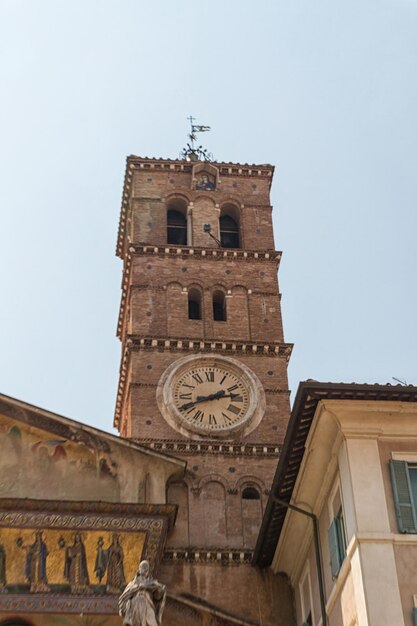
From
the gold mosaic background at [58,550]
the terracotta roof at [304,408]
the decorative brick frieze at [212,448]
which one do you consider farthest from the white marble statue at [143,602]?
the decorative brick frieze at [212,448]

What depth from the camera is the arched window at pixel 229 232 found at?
3161cm

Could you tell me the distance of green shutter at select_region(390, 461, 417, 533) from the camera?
55.4ft

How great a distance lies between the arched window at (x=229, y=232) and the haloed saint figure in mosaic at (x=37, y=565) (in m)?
11.8

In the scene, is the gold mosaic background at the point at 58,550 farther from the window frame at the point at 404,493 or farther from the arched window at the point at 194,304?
the arched window at the point at 194,304

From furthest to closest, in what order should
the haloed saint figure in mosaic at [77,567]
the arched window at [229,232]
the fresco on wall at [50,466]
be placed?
the arched window at [229,232] → the fresco on wall at [50,466] → the haloed saint figure in mosaic at [77,567]

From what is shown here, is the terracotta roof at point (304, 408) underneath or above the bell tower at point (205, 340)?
underneath

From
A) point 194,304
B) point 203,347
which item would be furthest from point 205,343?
point 194,304

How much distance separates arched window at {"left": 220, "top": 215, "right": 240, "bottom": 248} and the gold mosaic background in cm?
1126

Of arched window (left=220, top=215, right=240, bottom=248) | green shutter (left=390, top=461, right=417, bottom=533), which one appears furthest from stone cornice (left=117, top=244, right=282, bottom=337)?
green shutter (left=390, top=461, right=417, bottom=533)

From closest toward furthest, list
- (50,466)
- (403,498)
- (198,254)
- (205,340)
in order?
(403,498), (50,466), (205,340), (198,254)

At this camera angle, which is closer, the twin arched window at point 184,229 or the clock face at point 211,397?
the clock face at point 211,397

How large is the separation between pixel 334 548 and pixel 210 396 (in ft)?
30.3

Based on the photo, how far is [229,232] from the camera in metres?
Answer: 31.9

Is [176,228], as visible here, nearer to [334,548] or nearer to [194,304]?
[194,304]
